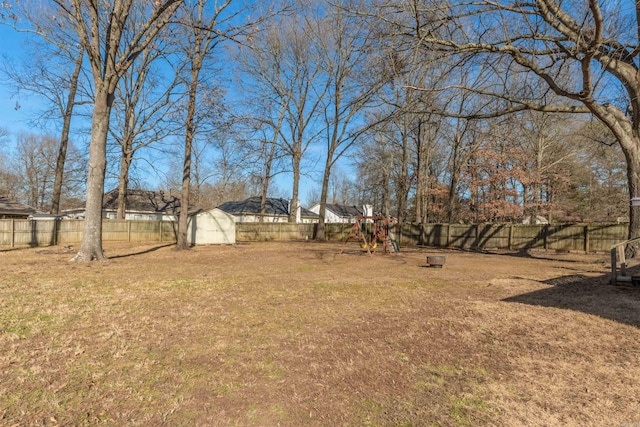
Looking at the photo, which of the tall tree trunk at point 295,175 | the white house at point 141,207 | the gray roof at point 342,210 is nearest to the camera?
the tall tree trunk at point 295,175

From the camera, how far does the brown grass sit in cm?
250

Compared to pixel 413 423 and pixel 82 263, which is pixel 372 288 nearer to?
pixel 413 423

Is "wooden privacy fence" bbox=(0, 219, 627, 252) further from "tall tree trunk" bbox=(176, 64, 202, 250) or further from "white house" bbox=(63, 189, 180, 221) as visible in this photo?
"white house" bbox=(63, 189, 180, 221)

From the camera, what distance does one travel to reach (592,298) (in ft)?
20.6

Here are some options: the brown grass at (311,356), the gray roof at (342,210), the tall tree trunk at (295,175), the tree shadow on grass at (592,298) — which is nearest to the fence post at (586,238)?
the tree shadow on grass at (592,298)

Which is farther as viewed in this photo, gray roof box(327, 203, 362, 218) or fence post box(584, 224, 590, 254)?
gray roof box(327, 203, 362, 218)

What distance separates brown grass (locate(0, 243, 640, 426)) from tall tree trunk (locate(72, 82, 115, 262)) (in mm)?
3343

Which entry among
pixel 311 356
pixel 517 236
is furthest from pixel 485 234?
pixel 311 356

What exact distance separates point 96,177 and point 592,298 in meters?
12.4

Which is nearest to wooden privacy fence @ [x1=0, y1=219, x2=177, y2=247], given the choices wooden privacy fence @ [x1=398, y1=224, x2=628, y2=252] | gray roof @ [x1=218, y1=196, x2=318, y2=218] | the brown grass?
the brown grass

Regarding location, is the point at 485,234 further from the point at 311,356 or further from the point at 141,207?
the point at 141,207

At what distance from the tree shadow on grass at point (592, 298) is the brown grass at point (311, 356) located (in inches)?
1.8

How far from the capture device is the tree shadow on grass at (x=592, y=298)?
5247 millimetres

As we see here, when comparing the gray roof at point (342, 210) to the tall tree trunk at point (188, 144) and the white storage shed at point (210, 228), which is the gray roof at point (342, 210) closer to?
the white storage shed at point (210, 228)
